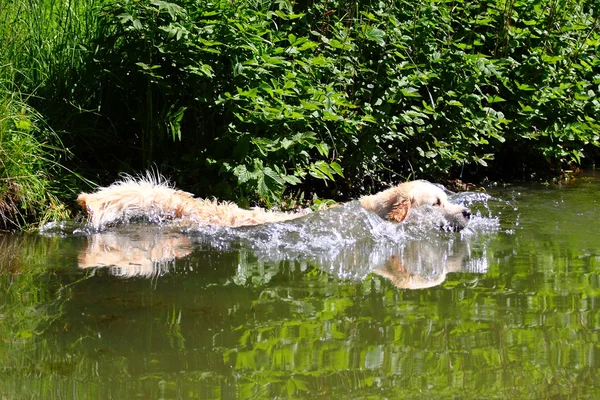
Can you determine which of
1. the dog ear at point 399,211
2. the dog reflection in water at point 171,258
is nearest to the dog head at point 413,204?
the dog ear at point 399,211

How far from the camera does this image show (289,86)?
6.78 m

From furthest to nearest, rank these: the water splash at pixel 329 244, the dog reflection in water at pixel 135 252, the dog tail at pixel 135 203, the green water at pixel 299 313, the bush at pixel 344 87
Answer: the bush at pixel 344 87 → the dog tail at pixel 135 203 → the water splash at pixel 329 244 → the dog reflection in water at pixel 135 252 → the green water at pixel 299 313

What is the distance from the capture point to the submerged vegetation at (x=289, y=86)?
6656 millimetres

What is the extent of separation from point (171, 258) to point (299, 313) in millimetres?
1559

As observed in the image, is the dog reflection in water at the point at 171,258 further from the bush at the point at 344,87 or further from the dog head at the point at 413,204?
the bush at the point at 344,87

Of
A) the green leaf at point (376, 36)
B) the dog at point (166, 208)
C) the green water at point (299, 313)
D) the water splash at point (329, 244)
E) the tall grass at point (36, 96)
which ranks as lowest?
the green water at point (299, 313)

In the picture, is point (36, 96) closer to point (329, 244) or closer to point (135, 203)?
point (135, 203)

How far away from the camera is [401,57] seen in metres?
7.80

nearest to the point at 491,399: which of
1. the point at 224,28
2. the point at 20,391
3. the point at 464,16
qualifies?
the point at 20,391

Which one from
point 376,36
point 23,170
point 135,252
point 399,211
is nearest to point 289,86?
point 376,36

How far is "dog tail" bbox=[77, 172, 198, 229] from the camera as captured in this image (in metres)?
6.13

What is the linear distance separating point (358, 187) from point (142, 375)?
5209 millimetres

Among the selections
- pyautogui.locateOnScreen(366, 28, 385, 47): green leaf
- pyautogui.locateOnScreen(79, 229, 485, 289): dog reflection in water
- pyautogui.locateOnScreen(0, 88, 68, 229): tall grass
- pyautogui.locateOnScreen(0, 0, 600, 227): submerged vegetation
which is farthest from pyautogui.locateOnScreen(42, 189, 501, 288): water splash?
pyautogui.locateOnScreen(366, 28, 385, 47): green leaf

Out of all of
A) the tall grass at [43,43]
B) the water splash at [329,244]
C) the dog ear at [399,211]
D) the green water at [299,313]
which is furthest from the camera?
the tall grass at [43,43]
